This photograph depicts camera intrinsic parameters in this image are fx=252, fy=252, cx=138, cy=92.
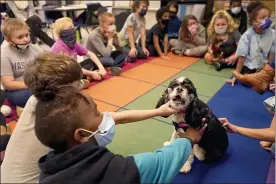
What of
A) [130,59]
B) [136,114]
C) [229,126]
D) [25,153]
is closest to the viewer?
[25,153]

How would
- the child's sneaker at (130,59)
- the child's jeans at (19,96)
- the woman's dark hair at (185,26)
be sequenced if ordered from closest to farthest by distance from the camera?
1. the child's jeans at (19,96)
2. the child's sneaker at (130,59)
3. the woman's dark hair at (185,26)

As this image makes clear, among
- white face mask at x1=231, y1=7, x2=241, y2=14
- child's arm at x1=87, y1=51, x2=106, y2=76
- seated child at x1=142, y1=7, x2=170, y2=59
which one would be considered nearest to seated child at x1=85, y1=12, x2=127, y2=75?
child's arm at x1=87, y1=51, x2=106, y2=76

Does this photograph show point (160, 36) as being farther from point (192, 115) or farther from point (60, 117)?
point (60, 117)

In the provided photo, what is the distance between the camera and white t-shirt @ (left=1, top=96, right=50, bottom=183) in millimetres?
1132

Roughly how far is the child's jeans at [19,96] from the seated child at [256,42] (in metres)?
2.69

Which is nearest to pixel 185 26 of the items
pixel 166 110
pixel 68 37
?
pixel 68 37

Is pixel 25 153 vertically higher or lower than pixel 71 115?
lower

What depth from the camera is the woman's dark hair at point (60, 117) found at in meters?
0.95

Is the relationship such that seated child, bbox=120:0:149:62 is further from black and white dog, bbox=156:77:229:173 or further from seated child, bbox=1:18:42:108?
black and white dog, bbox=156:77:229:173

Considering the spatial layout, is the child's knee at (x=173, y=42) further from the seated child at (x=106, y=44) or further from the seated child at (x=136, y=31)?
the seated child at (x=106, y=44)

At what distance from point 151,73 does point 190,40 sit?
147 centimetres

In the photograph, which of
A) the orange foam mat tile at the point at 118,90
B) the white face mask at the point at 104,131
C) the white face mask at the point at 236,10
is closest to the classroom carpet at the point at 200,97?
the orange foam mat tile at the point at 118,90

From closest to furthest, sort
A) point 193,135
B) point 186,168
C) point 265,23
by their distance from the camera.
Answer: point 193,135, point 186,168, point 265,23

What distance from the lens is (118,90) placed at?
3.62 m
